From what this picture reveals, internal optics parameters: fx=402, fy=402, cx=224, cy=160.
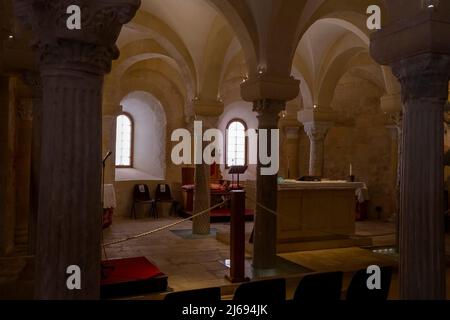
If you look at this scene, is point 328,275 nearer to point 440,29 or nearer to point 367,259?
point 440,29

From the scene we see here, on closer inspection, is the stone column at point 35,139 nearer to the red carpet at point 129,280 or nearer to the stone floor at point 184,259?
the stone floor at point 184,259

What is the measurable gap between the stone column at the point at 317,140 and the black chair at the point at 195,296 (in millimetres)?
8491

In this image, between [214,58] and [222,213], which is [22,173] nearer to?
[214,58]

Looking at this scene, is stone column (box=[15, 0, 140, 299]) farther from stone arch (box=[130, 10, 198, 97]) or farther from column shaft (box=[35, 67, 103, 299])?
stone arch (box=[130, 10, 198, 97])

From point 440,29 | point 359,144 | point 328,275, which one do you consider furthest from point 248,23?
point 359,144

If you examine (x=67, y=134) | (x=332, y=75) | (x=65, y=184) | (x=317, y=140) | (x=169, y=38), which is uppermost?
(x=169, y=38)

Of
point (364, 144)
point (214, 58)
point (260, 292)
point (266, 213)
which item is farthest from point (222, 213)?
point (260, 292)

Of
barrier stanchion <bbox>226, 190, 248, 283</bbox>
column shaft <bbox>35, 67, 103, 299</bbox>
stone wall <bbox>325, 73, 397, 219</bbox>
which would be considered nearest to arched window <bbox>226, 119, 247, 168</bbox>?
stone wall <bbox>325, 73, 397, 219</bbox>

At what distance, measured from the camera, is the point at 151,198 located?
12.5 metres

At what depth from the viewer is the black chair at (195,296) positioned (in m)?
2.61

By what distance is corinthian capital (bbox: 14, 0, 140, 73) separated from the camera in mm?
2541

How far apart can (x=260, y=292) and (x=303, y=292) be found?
441 millimetres

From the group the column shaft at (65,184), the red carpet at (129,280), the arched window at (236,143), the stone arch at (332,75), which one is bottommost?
the red carpet at (129,280)

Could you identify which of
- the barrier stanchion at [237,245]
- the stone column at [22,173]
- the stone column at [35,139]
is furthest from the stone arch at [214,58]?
the stone column at [35,139]
